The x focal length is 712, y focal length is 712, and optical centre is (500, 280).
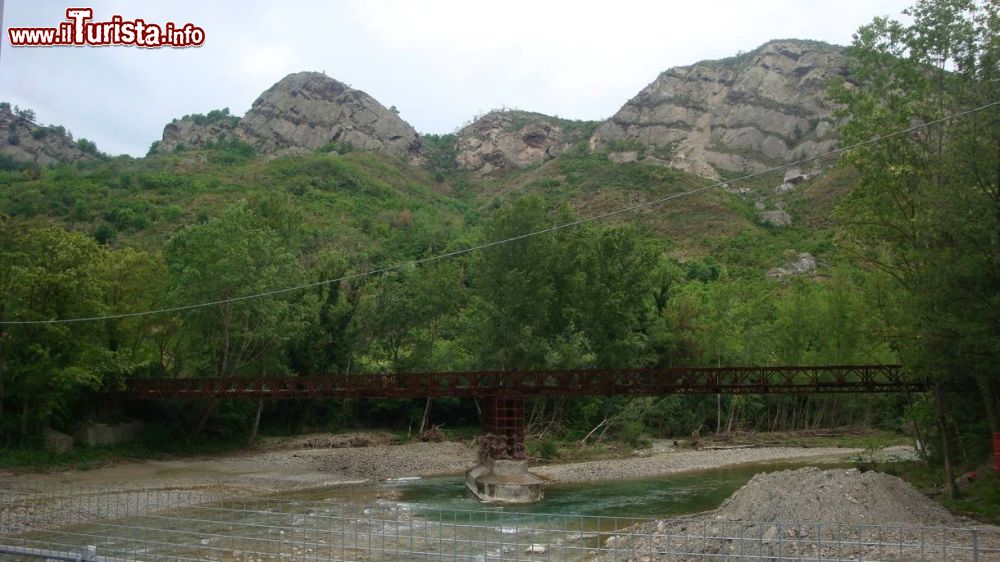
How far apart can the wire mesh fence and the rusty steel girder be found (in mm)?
8498

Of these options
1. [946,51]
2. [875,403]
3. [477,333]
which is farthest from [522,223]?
[875,403]

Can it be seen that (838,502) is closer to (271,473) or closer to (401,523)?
(401,523)

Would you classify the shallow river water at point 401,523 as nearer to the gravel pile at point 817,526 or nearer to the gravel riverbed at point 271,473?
the gravel pile at point 817,526

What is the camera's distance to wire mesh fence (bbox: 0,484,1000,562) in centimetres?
1327

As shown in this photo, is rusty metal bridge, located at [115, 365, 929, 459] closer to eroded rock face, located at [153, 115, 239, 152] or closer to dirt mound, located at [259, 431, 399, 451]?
dirt mound, located at [259, 431, 399, 451]

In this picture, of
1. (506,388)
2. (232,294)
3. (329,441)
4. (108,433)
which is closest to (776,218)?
(329,441)

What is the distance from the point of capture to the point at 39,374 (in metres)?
29.8

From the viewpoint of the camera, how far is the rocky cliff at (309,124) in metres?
143

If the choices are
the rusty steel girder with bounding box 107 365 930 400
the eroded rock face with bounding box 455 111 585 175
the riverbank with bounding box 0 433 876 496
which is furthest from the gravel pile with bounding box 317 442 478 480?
the eroded rock face with bounding box 455 111 585 175

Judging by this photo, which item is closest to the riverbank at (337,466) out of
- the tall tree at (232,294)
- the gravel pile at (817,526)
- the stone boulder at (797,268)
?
the tall tree at (232,294)

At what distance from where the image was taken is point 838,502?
1733cm

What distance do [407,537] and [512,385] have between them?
13.1m

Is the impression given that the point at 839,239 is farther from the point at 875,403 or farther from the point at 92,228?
the point at 92,228

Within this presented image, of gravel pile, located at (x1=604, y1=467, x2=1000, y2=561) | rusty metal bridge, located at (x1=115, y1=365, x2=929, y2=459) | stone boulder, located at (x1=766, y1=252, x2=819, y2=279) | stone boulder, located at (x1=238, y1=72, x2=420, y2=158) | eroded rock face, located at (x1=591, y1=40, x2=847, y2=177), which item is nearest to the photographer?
gravel pile, located at (x1=604, y1=467, x2=1000, y2=561)
